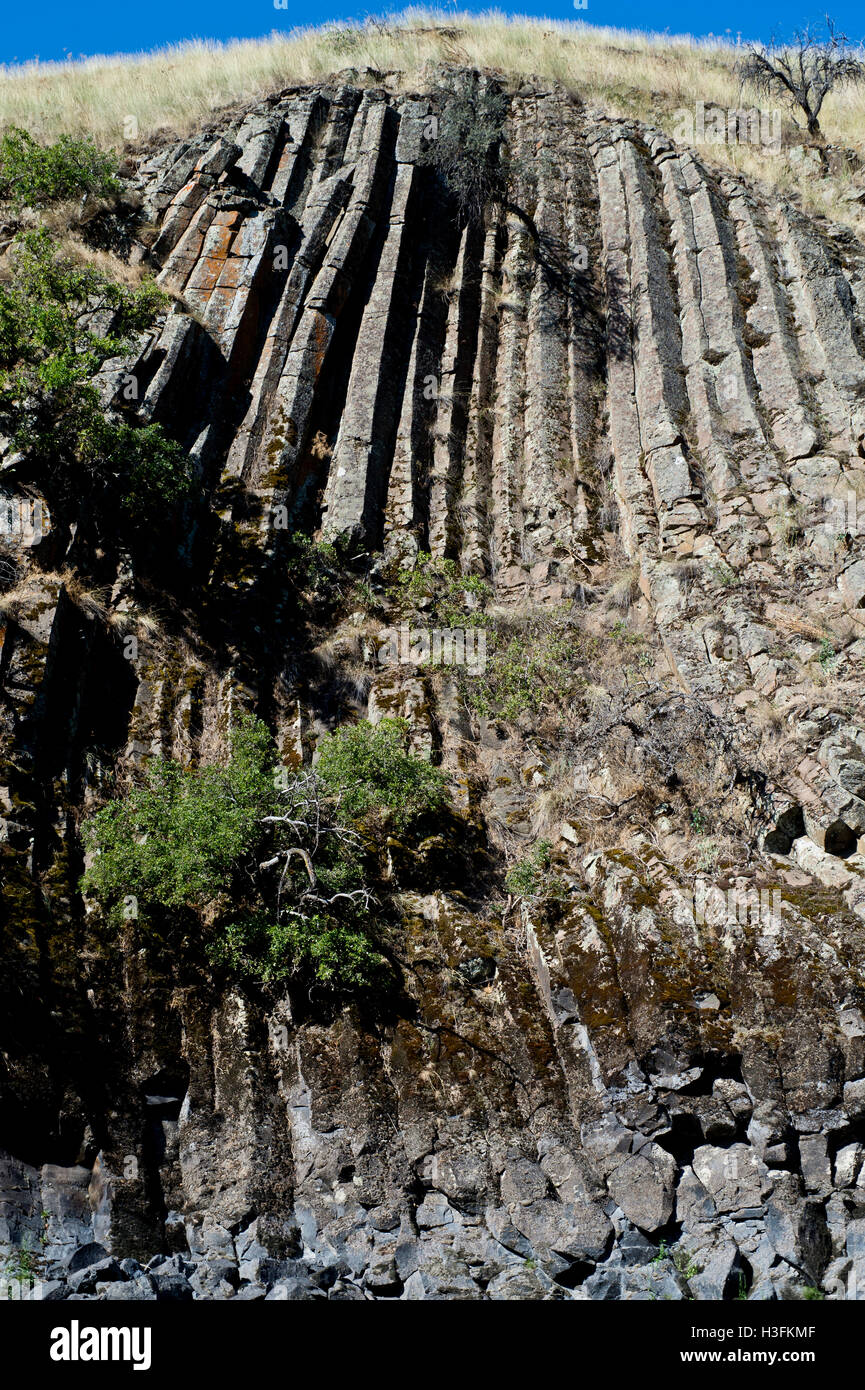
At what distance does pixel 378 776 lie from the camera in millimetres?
11211

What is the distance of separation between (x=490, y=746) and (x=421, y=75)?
1874 cm

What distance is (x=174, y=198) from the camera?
19.1 metres

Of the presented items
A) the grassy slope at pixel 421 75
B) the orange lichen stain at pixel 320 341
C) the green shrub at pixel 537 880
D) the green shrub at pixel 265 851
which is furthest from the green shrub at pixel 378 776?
the grassy slope at pixel 421 75

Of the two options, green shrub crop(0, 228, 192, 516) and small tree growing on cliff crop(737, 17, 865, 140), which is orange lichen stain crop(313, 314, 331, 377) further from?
small tree growing on cliff crop(737, 17, 865, 140)

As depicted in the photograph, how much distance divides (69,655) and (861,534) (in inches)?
417

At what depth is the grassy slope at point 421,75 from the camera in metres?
22.3

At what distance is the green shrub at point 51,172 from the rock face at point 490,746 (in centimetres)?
113

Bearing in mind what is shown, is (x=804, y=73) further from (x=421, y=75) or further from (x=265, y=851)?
(x=265, y=851)

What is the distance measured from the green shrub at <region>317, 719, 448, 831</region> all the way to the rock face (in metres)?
0.56

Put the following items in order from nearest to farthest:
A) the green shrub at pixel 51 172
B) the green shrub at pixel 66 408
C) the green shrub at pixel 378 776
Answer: the green shrub at pixel 378 776
the green shrub at pixel 66 408
the green shrub at pixel 51 172

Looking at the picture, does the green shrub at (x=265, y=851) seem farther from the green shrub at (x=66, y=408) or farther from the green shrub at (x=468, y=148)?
the green shrub at (x=468, y=148)

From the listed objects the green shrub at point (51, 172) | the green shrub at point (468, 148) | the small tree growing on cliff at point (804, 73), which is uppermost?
the small tree growing on cliff at point (804, 73)

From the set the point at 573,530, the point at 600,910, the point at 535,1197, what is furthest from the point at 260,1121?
the point at 573,530

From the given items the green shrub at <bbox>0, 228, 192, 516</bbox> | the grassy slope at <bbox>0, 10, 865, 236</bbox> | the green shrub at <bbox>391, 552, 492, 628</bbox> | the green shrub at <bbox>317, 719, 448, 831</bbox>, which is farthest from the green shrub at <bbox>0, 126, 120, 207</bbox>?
the green shrub at <bbox>317, 719, 448, 831</bbox>
